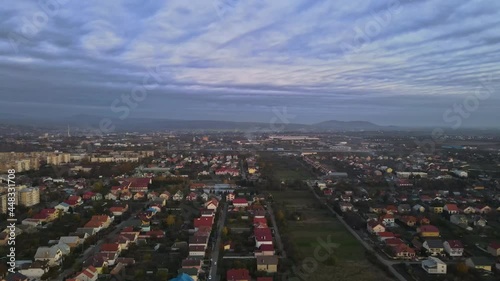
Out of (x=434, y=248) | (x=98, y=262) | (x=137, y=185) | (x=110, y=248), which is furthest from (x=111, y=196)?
(x=434, y=248)

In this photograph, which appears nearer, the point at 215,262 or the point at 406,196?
the point at 215,262

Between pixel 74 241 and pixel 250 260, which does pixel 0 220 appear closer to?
pixel 74 241

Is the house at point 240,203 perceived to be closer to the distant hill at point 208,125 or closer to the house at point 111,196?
the house at point 111,196

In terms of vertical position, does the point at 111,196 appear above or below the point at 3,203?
below

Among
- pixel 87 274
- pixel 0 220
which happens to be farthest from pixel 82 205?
pixel 87 274

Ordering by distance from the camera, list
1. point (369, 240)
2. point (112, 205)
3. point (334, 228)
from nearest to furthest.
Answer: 1. point (369, 240)
2. point (334, 228)
3. point (112, 205)

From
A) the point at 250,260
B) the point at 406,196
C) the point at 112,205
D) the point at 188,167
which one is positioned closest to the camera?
the point at 250,260

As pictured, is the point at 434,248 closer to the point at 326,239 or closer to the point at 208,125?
the point at 326,239
